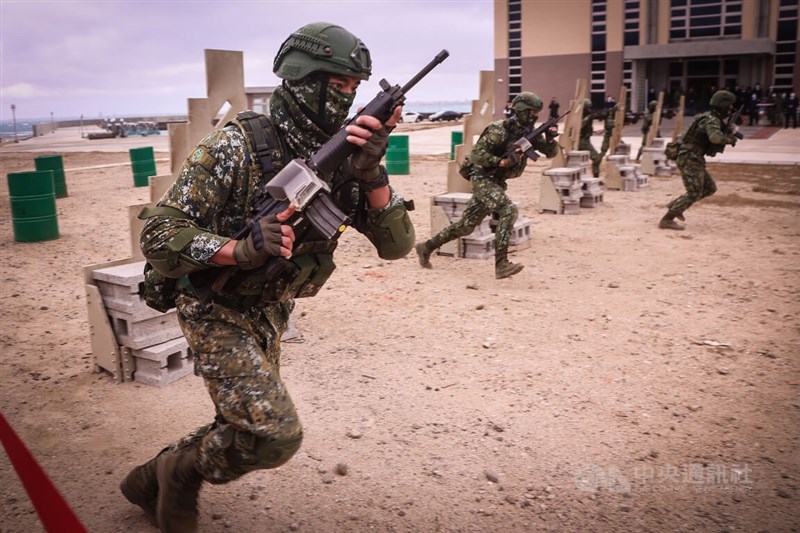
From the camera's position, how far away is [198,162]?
2412mm

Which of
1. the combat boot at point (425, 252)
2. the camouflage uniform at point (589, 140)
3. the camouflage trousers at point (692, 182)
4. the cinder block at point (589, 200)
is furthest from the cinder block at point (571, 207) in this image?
the combat boot at point (425, 252)

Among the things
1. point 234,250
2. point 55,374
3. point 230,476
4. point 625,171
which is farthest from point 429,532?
point 625,171

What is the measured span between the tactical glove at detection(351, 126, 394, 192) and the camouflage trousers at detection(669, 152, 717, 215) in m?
7.99

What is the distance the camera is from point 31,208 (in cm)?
905

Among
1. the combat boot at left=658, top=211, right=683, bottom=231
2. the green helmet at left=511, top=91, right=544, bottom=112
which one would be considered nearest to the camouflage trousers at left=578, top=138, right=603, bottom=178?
the combat boot at left=658, top=211, right=683, bottom=231

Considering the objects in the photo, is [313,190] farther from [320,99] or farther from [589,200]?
[589,200]

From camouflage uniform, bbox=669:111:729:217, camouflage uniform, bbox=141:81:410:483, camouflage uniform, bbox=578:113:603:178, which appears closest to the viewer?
camouflage uniform, bbox=141:81:410:483

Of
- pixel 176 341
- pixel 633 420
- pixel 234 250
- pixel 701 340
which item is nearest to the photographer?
pixel 234 250

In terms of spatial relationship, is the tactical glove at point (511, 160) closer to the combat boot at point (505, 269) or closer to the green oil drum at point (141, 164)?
the combat boot at point (505, 269)

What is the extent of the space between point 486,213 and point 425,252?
832 millimetres

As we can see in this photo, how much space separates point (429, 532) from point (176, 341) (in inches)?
97.5

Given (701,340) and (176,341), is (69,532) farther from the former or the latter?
(701,340)

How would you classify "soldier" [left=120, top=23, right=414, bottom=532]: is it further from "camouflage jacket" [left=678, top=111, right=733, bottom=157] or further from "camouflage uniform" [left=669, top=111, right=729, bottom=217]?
"camouflage jacket" [left=678, top=111, right=733, bottom=157]

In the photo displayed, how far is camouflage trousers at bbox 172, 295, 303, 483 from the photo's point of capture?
2416mm
